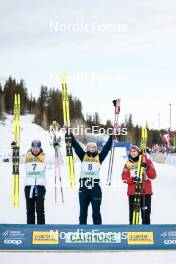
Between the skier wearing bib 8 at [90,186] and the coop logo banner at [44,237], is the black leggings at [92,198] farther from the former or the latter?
the coop logo banner at [44,237]

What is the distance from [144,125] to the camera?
8.85 metres

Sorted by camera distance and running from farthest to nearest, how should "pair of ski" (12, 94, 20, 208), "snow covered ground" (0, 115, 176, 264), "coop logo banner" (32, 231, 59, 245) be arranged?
"pair of ski" (12, 94, 20, 208) → "coop logo banner" (32, 231, 59, 245) → "snow covered ground" (0, 115, 176, 264)

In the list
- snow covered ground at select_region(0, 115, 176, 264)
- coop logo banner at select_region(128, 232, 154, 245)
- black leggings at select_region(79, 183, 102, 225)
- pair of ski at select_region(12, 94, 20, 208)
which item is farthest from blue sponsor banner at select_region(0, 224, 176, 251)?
pair of ski at select_region(12, 94, 20, 208)

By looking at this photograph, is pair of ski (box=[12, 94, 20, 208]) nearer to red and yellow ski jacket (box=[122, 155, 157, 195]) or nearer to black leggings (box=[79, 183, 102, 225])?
black leggings (box=[79, 183, 102, 225])

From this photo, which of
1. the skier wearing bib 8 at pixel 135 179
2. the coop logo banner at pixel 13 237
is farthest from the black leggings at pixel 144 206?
the coop logo banner at pixel 13 237

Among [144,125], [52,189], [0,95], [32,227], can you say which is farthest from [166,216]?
[0,95]

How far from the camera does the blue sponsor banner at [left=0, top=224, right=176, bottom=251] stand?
705 centimetres

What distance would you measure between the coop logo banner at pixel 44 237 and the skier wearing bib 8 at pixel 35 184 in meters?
1.37

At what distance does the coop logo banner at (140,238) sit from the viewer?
23.3 ft

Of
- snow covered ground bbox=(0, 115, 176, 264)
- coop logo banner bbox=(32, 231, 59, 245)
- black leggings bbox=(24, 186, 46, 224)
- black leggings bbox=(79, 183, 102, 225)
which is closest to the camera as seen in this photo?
snow covered ground bbox=(0, 115, 176, 264)

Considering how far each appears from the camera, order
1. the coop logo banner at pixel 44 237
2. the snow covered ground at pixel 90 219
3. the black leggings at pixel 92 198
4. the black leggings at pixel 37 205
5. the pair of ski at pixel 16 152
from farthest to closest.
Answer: the pair of ski at pixel 16 152 → the black leggings at pixel 37 205 → the black leggings at pixel 92 198 → the coop logo banner at pixel 44 237 → the snow covered ground at pixel 90 219

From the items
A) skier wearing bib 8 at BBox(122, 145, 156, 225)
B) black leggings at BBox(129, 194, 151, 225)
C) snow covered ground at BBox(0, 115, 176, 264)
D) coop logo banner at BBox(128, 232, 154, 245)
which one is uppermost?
skier wearing bib 8 at BBox(122, 145, 156, 225)

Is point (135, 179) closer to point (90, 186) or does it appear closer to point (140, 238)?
point (90, 186)
